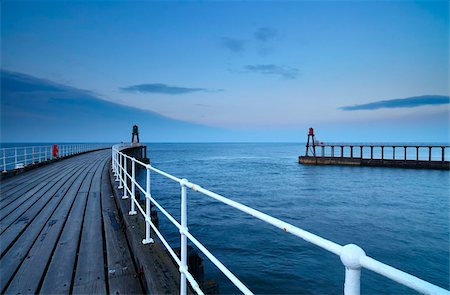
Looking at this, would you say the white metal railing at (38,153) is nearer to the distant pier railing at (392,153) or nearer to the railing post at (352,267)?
the railing post at (352,267)

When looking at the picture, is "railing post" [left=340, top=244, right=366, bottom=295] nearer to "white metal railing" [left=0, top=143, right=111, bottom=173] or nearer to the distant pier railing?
"white metal railing" [left=0, top=143, right=111, bottom=173]

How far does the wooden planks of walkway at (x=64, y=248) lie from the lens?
256 centimetres

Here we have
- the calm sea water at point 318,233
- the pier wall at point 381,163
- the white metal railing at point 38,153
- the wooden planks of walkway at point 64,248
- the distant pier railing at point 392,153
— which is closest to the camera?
the wooden planks of walkway at point 64,248

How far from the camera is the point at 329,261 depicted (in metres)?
8.17

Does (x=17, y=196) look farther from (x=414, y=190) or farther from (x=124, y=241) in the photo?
(x=414, y=190)

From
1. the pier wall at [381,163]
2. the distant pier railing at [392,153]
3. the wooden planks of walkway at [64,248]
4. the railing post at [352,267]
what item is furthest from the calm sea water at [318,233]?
the distant pier railing at [392,153]

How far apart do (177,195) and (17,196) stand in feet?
38.7

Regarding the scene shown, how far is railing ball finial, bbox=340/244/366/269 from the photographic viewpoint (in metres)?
0.82

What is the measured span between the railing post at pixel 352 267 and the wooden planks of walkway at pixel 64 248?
2279 mm

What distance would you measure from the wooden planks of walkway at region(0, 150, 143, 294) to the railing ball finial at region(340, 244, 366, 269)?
7.62ft

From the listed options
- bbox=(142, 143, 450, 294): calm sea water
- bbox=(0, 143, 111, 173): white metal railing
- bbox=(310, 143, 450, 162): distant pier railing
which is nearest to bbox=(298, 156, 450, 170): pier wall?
bbox=(310, 143, 450, 162): distant pier railing

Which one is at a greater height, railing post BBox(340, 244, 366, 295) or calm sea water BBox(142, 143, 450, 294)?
railing post BBox(340, 244, 366, 295)

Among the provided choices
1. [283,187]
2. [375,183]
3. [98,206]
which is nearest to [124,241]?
[98,206]

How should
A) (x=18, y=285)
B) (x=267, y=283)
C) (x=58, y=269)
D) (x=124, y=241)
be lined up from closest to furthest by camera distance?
(x=18, y=285)
(x=58, y=269)
(x=124, y=241)
(x=267, y=283)
